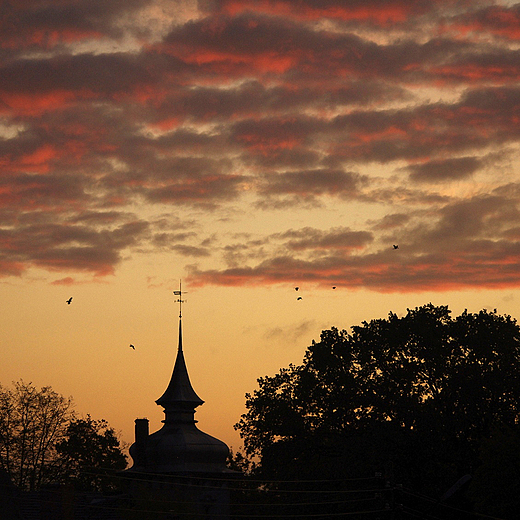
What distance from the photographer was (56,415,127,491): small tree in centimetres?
9881

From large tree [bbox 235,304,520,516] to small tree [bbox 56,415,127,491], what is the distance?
2643cm

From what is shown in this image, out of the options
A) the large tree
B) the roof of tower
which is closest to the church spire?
the roof of tower

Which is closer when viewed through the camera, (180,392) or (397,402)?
(397,402)

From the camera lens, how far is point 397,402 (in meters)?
72.9

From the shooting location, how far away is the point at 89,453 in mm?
105250

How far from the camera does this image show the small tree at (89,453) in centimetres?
9881

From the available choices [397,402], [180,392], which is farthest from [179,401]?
[397,402]

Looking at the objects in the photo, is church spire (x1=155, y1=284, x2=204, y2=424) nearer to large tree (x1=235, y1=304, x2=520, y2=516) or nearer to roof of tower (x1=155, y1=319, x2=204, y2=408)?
roof of tower (x1=155, y1=319, x2=204, y2=408)

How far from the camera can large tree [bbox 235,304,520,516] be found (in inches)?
2781

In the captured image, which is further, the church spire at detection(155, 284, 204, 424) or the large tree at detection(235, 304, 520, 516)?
the church spire at detection(155, 284, 204, 424)

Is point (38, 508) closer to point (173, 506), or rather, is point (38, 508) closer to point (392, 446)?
point (173, 506)

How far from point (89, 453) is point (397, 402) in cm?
4245

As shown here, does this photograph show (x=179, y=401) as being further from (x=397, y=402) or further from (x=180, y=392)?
(x=397, y=402)

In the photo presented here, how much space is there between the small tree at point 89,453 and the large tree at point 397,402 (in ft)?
86.7
